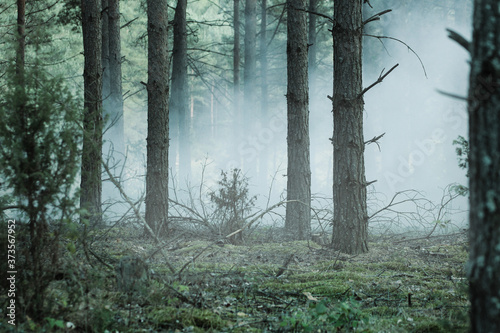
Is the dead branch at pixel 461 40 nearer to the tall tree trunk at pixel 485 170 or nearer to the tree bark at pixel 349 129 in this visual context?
the tall tree trunk at pixel 485 170

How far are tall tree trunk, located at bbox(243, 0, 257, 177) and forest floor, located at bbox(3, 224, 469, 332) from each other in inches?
633

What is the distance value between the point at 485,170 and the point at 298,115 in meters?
7.49

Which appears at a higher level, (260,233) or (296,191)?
(296,191)

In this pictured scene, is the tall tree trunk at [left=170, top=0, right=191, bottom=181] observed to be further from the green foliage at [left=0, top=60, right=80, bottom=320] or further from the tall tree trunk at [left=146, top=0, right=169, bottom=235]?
the green foliage at [left=0, top=60, right=80, bottom=320]

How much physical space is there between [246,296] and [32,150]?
2.38m

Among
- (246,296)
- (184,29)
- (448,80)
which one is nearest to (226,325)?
(246,296)

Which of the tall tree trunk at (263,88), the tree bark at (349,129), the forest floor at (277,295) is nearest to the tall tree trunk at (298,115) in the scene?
the forest floor at (277,295)

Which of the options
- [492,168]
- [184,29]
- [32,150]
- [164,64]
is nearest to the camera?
[492,168]

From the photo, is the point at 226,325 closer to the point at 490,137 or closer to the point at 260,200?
the point at 490,137

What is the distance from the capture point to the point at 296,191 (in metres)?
9.41

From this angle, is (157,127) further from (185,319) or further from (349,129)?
(185,319)

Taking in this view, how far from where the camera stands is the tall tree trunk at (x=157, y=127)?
331 inches

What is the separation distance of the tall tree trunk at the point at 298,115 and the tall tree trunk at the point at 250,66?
502 inches

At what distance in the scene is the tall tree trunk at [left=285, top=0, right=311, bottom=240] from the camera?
938 centimetres
